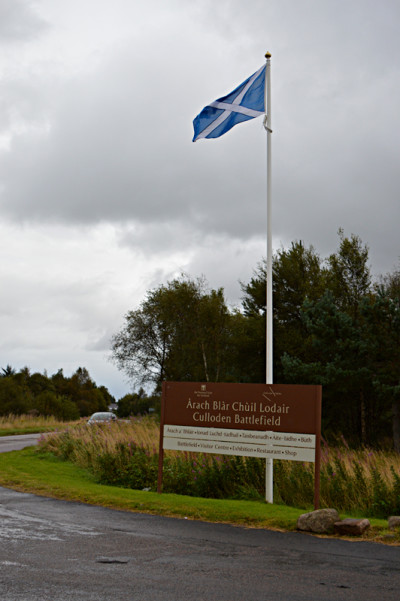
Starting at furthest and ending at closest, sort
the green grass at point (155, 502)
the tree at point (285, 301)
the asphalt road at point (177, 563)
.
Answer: the tree at point (285, 301) < the green grass at point (155, 502) < the asphalt road at point (177, 563)

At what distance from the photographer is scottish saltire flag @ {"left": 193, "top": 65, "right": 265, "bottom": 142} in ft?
47.1

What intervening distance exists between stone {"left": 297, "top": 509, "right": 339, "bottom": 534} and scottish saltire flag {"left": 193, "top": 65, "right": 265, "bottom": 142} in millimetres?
8921

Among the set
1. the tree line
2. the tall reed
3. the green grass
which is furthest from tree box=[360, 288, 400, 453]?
the green grass

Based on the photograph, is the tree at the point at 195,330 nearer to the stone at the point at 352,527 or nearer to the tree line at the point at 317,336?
the tree line at the point at 317,336

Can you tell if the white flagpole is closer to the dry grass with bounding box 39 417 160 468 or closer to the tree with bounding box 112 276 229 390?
the dry grass with bounding box 39 417 160 468

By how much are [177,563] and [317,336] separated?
21798 millimetres

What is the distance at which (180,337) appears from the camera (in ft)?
129

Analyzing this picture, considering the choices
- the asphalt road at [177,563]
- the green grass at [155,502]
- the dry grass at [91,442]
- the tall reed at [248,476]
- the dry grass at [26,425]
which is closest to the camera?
the asphalt road at [177,563]

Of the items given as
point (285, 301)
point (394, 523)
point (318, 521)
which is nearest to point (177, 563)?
point (318, 521)

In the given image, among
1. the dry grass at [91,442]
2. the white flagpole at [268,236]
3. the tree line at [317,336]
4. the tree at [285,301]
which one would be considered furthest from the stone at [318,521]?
the tree at [285,301]

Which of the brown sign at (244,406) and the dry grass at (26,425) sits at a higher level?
the brown sign at (244,406)

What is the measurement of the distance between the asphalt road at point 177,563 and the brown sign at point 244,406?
2664mm

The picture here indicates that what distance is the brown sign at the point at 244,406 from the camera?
11.6 meters

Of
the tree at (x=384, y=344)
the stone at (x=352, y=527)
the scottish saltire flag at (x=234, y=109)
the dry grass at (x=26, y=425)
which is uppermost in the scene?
the scottish saltire flag at (x=234, y=109)
